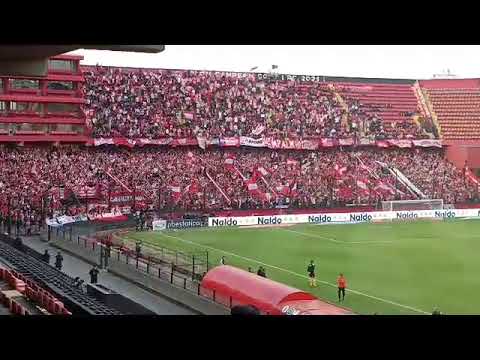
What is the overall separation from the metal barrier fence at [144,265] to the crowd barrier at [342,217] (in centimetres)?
325

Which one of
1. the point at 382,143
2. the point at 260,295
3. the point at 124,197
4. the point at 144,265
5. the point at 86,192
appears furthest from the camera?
the point at 382,143

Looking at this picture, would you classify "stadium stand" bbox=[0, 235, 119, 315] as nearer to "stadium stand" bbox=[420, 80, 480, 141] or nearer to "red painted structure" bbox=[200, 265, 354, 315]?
"red painted structure" bbox=[200, 265, 354, 315]

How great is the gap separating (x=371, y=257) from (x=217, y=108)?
15.8 feet

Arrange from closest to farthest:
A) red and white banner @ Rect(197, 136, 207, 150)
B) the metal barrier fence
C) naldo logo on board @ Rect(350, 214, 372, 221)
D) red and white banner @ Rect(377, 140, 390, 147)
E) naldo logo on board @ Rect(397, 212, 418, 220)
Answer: the metal barrier fence < red and white banner @ Rect(197, 136, 207, 150) < naldo logo on board @ Rect(350, 214, 372, 221) < naldo logo on board @ Rect(397, 212, 418, 220) < red and white banner @ Rect(377, 140, 390, 147)

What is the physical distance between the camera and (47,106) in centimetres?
1110

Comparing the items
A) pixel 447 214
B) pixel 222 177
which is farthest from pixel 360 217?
pixel 222 177

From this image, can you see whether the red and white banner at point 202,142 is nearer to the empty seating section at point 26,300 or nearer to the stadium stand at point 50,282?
the stadium stand at point 50,282

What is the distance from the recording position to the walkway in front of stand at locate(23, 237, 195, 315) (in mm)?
7453

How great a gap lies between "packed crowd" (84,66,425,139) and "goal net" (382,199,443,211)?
1.70 meters

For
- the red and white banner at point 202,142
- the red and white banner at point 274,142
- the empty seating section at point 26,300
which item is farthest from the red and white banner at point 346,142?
the empty seating section at point 26,300

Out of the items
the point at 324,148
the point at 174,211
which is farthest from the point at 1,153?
the point at 324,148

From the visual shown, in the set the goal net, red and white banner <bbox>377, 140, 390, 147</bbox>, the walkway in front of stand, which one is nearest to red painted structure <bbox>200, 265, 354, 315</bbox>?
the walkway in front of stand

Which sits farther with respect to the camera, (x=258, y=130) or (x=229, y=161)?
(x=258, y=130)

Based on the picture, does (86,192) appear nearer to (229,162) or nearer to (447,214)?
(229,162)
